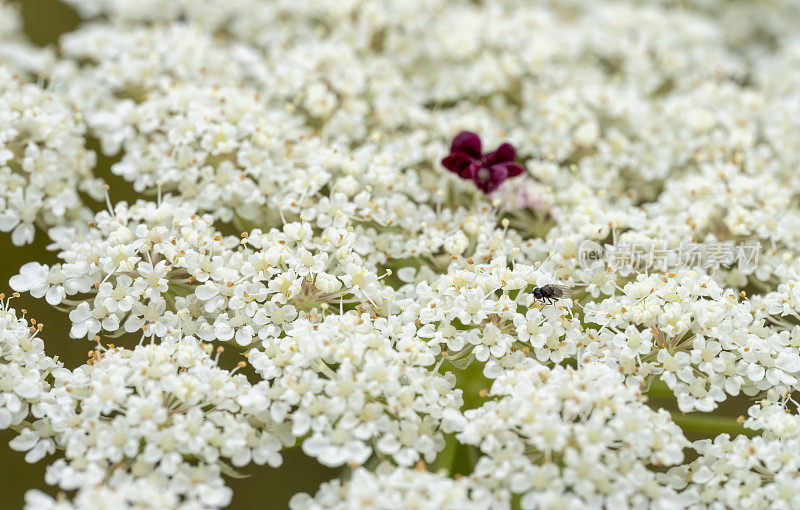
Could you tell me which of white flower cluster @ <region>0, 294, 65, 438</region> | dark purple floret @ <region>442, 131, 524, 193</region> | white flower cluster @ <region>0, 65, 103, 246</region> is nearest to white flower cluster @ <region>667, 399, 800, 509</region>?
dark purple floret @ <region>442, 131, 524, 193</region>

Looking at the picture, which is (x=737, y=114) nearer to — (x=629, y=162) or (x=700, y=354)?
(x=629, y=162)

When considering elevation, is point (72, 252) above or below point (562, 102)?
below

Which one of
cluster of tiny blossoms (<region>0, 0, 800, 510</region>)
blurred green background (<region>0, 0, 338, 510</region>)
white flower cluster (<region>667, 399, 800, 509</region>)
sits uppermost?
cluster of tiny blossoms (<region>0, 0, 800, 510</region>)

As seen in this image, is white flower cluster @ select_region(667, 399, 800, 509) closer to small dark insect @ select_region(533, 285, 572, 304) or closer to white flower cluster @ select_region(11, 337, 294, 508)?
small dark insect @ select_region(533, 285, 572, 304)

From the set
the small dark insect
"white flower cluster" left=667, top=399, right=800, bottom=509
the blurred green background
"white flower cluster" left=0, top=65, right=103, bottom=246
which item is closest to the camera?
"white flower cluster" left=667, top=399, right=800, bottom=509

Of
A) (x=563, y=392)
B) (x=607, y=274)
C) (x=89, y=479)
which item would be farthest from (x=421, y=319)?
(x=89, y=479)

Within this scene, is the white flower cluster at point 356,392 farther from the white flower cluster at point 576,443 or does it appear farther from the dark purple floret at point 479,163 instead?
the dark purple floret at point 479,163

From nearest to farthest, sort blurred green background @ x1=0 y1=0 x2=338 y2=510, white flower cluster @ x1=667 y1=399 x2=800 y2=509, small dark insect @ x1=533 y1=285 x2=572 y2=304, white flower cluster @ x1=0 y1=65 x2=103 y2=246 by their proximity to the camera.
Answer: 1. white flower cluster @ x1=667 y1=399 x2=800 y2=509
2. small dark insect @ x1=533 y1=285 x2=572 y2=304
3. white flower cluster @ x1=0 y1=65 x2=103 y2=246
4. blurred green background @ x1=0 y1=0 x2=338 y2=510

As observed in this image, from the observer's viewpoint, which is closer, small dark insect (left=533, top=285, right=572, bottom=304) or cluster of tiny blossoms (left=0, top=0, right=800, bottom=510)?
cluster of tiny blossoms (left=0, top=0, right=800, bottom=510)
